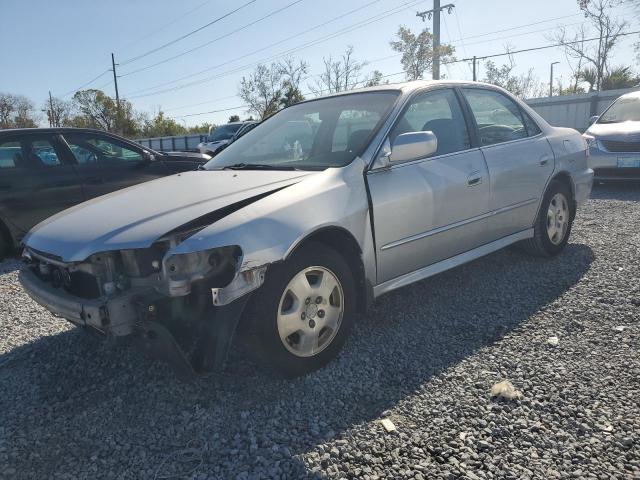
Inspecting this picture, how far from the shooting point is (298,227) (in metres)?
2.63

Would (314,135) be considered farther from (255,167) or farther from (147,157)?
(147,157)

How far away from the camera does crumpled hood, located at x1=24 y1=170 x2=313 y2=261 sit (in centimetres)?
247

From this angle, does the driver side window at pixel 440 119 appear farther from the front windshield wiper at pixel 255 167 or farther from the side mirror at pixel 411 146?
the front windshield wiper at pixel 255 167

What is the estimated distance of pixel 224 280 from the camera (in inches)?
96.3

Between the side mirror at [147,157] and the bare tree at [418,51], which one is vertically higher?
the bare tree at [418,51]

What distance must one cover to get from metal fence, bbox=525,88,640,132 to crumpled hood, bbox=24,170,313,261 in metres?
20.9

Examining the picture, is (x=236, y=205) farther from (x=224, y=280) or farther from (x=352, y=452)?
(x=352, y=452)

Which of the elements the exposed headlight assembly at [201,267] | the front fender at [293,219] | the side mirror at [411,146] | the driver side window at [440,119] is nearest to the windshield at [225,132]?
the driver side window at [440,119]

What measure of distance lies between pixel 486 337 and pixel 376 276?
840 mm

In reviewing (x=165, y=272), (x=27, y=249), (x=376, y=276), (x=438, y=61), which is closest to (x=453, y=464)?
(x=376, y=276)

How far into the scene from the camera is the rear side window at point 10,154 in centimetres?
586

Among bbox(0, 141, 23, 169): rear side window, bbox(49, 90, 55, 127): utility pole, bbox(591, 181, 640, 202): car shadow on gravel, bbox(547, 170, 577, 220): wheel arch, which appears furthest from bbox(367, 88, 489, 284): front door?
bbox(49, 90, 55, 127): utility pole

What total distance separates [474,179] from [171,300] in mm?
2429

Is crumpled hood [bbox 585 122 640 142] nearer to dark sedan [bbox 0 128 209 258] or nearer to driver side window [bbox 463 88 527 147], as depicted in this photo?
driver side window [bbox 463 88 527 147]
